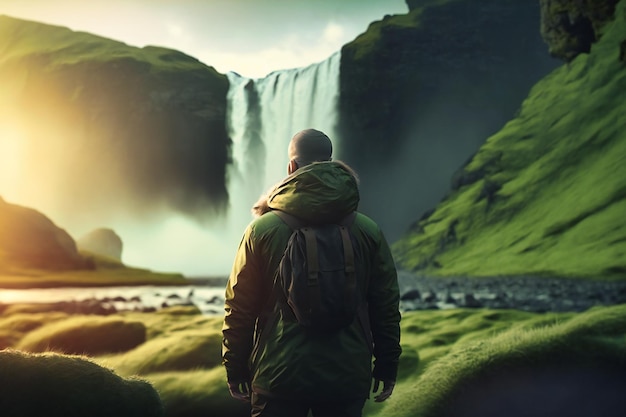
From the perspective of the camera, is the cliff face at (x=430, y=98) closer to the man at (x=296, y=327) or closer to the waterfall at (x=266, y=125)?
the waterfall at (x=266, y=125)

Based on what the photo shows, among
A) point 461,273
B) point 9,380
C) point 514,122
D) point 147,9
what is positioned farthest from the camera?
point 514,122

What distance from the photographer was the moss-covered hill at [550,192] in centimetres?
1291

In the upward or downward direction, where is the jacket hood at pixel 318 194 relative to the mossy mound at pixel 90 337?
upward

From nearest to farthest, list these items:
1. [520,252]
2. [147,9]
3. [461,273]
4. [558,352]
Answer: [558,352] < [147,9] < [520,252] < [461,273]

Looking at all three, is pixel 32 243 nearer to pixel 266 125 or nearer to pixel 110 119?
pixel 110 119

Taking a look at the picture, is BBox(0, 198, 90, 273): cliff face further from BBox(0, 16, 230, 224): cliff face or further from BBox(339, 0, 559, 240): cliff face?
BBox(339, 0, 559, 240): cliff face

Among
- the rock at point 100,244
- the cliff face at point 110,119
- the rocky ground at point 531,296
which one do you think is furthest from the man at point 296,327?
the cliff face at point 110,119

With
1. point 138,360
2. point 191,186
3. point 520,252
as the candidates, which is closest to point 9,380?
point 138,360

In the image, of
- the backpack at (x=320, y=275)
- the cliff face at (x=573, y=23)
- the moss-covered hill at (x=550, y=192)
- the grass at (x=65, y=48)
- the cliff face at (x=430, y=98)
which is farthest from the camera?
the cliff face at (x=430, y=98)

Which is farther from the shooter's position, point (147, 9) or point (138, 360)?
point (147, 9)

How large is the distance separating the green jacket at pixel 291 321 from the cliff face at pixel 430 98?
26.8m

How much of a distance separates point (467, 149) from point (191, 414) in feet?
93.2

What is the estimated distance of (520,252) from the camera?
15.6 meters

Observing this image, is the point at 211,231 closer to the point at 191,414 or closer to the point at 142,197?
the point at 142,197
